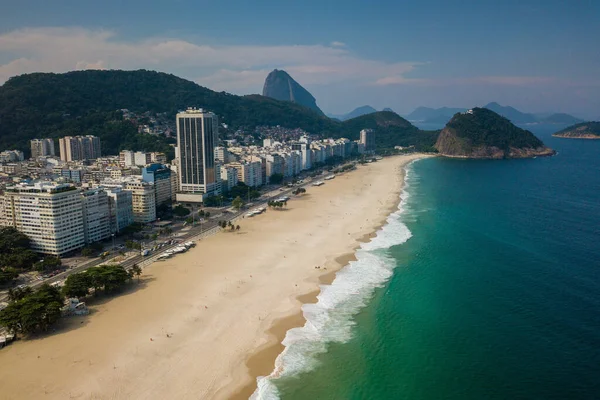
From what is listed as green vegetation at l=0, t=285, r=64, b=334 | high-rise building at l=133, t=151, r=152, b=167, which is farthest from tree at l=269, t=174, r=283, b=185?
green vegetation at l=0, t=285, r=64, b=334

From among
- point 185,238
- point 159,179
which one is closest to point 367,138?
point 159,179

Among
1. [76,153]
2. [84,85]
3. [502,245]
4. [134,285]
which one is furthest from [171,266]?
[84,85]

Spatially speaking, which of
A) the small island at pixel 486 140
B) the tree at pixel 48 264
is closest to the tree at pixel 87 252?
the tree at pixel 48 264

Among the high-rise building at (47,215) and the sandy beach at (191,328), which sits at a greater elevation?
the high-rise building at (47,215)

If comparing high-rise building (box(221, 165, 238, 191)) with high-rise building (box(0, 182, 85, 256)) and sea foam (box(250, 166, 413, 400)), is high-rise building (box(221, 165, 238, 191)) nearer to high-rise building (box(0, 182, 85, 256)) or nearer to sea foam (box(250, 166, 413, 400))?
high-rise building (box(0, 182, 85, 256))

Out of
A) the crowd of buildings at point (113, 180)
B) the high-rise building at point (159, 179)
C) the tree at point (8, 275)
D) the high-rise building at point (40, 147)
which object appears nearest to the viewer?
the tree at point (8, 275)

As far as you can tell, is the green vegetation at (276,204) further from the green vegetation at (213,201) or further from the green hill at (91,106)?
the green hill at (91,106)
